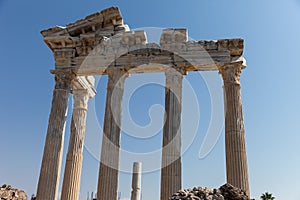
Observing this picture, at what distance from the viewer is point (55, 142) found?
65.8 ft

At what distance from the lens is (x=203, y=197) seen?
5633mm

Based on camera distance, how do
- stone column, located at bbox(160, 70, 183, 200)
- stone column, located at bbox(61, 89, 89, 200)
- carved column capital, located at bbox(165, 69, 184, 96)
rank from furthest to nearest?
stone column, located at bbox(61, 89, 89, 200) → carved column capital, located at bbox(165, 69, 184, 96) → stone column, located at bbox(160, 70, 183, 200)

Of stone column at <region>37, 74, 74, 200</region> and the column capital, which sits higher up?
the column capital

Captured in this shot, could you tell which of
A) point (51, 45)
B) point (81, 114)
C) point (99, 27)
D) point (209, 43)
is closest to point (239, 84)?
point (209, 43)

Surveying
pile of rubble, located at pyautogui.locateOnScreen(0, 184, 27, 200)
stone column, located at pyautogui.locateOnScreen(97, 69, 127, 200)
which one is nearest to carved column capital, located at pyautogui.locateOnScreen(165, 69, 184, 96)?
stone column, located at pyautogui.locateOnScreen(97, 69, 127, 200)

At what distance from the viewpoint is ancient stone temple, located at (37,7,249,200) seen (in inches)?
714

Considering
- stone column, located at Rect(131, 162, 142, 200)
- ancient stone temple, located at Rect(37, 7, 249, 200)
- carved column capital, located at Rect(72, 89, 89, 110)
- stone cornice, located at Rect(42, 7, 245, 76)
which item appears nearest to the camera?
ancient stone temple, located at Rect(37, 7, 249, 200)

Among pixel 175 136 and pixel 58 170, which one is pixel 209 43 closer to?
pixel 175 136

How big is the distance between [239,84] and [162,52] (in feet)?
18.7

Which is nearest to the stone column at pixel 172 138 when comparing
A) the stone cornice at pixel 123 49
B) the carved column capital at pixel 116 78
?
the stone cornice at pixel 123 49

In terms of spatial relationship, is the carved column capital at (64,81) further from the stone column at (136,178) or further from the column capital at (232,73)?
the stone column at (136,178)

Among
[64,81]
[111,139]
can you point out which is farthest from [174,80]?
[64,81]

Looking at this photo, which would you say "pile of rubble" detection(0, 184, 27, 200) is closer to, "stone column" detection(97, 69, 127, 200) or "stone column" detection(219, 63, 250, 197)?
"stone column" detection(97, 69, 127, 200)

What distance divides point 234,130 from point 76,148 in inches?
466
